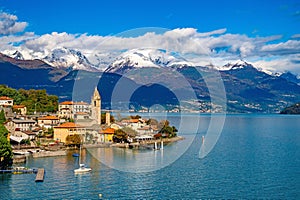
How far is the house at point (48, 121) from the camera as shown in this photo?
28594 millimetres

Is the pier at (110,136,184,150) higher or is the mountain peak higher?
the mountain peak

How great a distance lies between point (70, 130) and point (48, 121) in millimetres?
3442

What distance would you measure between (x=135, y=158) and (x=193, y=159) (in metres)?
3.01

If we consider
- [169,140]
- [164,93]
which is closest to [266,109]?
[164,93]

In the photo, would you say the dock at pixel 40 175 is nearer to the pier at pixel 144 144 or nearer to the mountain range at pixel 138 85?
the pier at pixel 144 144

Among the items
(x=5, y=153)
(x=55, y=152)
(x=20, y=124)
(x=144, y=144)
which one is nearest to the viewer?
(x=5, y=153)

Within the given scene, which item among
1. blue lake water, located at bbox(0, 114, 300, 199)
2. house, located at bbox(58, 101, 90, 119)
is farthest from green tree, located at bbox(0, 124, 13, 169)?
house, located at bbox(58, 101, 90, 119)

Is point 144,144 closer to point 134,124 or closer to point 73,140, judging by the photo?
point 134,124

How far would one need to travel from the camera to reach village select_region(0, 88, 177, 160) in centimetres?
2486

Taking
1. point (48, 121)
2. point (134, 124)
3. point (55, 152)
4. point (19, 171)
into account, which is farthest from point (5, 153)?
point (134, 124)

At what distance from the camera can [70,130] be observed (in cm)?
2634

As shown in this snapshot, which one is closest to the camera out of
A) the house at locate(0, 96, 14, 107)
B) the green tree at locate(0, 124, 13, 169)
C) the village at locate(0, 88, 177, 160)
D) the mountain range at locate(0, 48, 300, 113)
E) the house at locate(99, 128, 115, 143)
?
the green tree at locate(0, 124, 13, 169)

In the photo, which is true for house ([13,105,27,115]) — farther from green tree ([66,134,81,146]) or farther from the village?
green tree ([66,134,81,146])

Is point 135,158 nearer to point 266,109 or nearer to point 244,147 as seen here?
point 244,147
